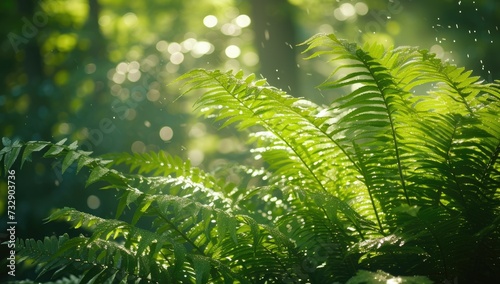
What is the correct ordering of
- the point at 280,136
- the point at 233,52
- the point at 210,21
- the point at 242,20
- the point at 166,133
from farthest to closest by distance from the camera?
the point at 233,52
the point at 210,21
the point at 242,20
the point at 166,133
the point at 280,136

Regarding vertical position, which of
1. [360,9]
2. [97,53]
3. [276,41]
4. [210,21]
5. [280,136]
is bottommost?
[280,136]

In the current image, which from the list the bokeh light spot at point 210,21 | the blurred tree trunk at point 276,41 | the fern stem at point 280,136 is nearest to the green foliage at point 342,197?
the fern stem at point 280,136

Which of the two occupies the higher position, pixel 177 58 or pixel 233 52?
pixel 233 52

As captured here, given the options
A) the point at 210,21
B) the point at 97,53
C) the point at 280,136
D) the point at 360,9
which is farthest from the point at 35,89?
the point at 280,136

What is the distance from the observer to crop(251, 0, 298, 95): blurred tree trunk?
5660mm

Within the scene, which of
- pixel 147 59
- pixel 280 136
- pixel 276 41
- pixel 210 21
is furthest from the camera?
pixel 210 21

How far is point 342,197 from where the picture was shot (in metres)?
2.23

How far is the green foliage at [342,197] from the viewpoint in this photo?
1.75 metres

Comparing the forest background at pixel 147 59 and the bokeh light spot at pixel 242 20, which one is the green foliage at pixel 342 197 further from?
the bokeh light spot at pixel 242 20

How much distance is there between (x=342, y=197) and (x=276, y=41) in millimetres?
3853

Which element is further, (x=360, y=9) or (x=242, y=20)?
(x=242, y=20)

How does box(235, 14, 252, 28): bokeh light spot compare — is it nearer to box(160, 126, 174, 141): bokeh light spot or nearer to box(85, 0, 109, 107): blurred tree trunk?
box(85, 0, 109, 107): blurred tree trunk

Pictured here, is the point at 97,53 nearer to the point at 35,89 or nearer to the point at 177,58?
the point at 35,89

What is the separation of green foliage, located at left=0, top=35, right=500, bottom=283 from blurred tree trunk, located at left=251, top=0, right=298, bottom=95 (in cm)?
342
